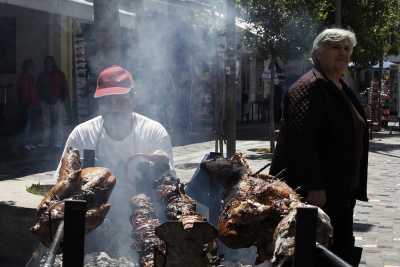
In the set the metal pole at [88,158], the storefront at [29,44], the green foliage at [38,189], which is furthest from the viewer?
the storefront at [29,44]

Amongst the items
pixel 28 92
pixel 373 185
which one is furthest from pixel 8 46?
pixel 373 185

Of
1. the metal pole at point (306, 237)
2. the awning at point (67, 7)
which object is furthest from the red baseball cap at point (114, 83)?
the awning at point (67, 7)

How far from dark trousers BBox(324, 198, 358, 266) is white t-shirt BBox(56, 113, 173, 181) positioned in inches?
37.5

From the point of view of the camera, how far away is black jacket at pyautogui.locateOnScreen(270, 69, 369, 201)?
3816mm

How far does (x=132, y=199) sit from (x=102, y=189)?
24 centimetres

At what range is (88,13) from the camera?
45.4 ft

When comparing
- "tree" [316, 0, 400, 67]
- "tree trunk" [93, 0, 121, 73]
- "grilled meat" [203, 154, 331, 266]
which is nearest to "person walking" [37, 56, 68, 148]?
"tree" [316, 0, 400, 67]

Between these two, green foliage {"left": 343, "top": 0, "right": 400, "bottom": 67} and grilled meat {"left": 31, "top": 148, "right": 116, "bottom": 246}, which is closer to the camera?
grilled meat {"left": 31, "top": 148, "right": 116, "bottom": 246}

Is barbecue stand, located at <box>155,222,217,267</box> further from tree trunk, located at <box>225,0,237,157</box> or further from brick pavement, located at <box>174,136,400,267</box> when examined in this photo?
tree trunk, located at <box>225,0,237,157</box>

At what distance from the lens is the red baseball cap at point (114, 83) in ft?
12.8

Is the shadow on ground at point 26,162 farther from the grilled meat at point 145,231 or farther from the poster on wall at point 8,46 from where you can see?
the grilled meat at point 145,231

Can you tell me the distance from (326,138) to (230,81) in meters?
4.76

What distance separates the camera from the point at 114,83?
3900 millimetres

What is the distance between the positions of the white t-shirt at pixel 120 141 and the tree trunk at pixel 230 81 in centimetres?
370
